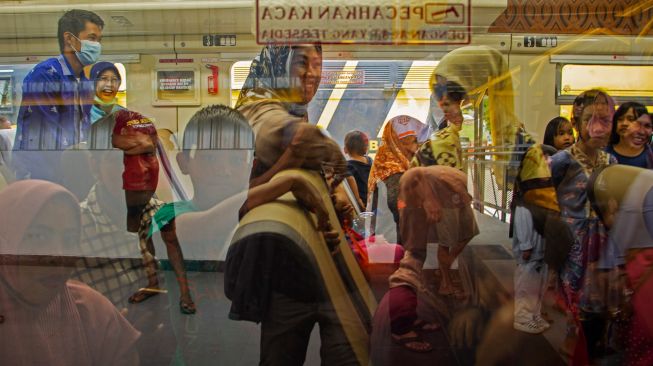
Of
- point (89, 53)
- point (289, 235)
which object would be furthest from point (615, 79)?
point (89, 53)

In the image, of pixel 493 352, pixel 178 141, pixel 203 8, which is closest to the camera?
pixel 203 8

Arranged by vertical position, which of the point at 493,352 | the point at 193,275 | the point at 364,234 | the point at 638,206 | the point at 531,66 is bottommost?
the point at 493,352

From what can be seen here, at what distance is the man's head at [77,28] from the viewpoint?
5.34 ft

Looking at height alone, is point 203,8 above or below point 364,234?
above

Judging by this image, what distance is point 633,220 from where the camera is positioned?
69.1 inches

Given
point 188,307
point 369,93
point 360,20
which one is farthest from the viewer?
point 188,307

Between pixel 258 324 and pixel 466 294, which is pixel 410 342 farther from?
pixel 258 324

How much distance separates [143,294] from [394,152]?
1.17 m

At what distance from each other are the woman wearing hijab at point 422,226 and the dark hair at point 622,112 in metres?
0.62

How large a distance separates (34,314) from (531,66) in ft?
A: 7.38

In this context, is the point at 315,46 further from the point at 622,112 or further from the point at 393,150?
the point at 622,112

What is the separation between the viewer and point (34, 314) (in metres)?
1.80

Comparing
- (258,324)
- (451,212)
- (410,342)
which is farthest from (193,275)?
(451,212)

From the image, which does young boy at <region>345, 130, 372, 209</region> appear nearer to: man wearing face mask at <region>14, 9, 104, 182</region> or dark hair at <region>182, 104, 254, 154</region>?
dark hair at <region>182, 104, 254, 154</region>
